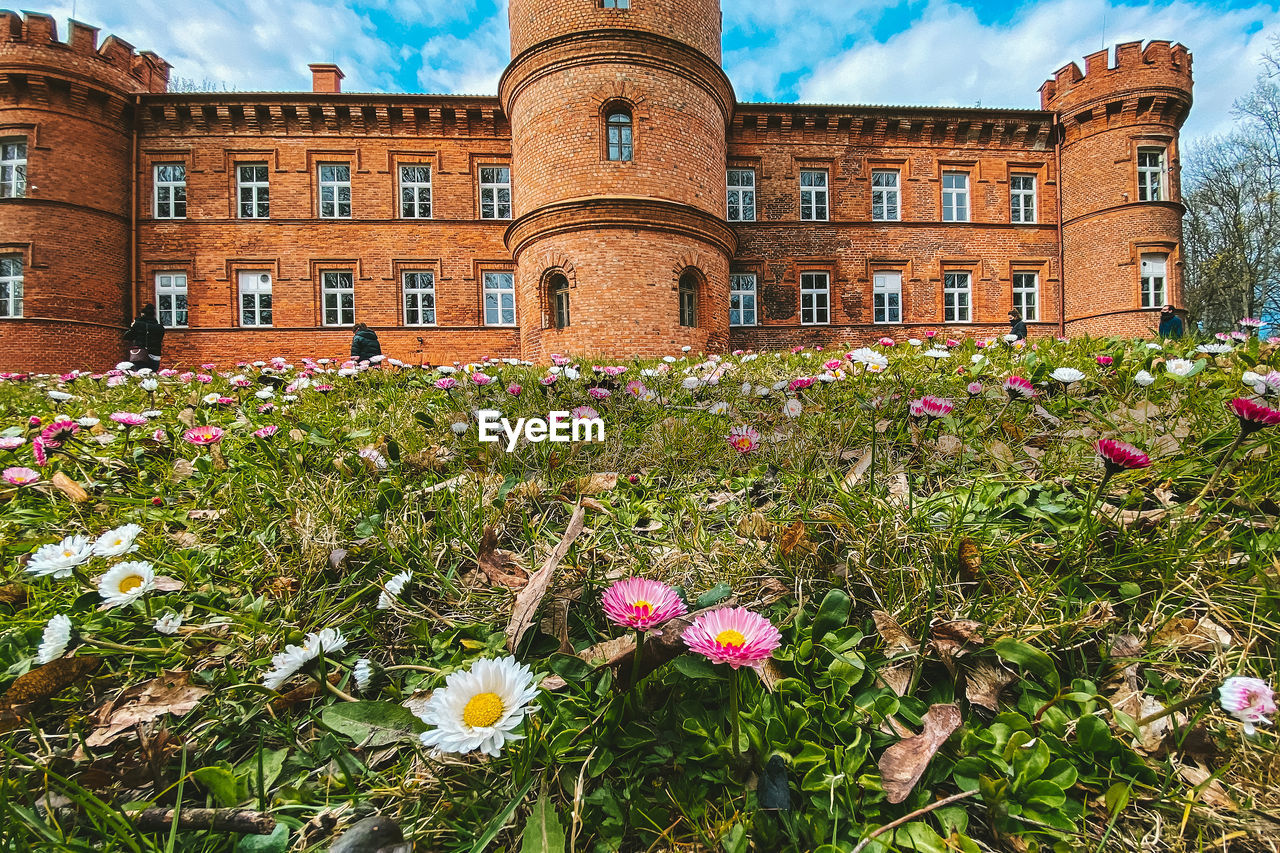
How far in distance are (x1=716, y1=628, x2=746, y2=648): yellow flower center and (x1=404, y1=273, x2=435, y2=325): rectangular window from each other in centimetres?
1581

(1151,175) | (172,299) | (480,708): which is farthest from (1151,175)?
(172,299)

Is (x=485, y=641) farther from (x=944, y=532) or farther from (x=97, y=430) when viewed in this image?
(x=97, y=430)

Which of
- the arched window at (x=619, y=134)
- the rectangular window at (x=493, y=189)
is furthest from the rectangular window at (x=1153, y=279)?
the rectangular window at (x=493, y=189)

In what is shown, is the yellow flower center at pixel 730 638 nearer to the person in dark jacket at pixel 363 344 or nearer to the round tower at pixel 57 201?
the person in dark jacket at pixel 363 344

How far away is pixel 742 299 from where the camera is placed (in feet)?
50.9

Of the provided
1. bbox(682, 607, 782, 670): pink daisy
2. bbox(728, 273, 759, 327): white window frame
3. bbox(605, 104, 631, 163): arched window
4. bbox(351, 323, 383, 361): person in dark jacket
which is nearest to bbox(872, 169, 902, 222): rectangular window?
bbox(728, 273, 759, 327): white window frame

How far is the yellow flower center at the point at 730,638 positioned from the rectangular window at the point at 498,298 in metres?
15.2

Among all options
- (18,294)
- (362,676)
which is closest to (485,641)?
(362,676)

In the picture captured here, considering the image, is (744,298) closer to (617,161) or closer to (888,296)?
(888,296)

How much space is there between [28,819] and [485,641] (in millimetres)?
654

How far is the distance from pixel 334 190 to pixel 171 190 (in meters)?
4.49

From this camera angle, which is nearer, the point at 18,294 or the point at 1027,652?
the point at 1027,652

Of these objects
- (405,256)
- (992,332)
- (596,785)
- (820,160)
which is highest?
(820,160)

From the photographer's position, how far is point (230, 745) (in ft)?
3.09
